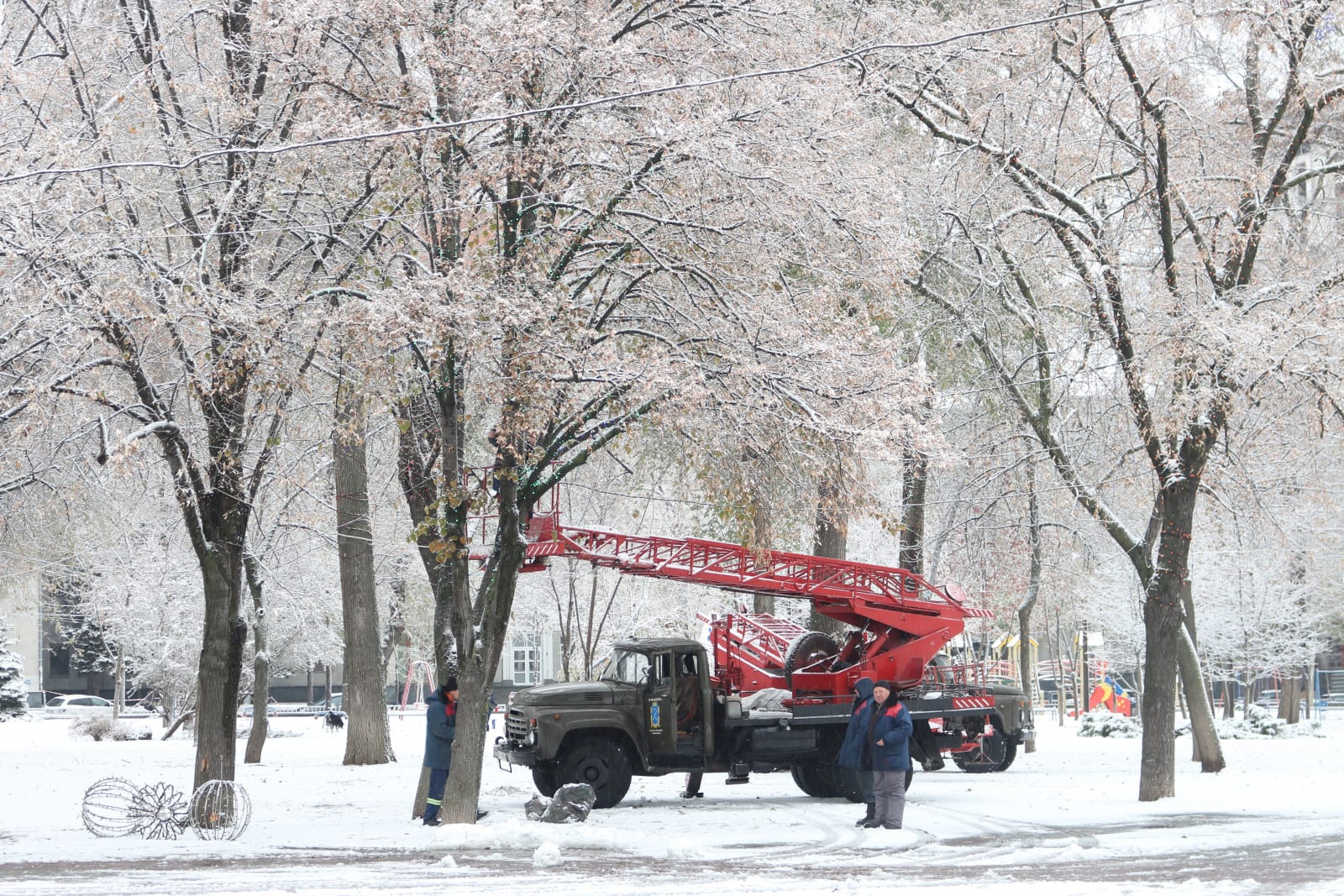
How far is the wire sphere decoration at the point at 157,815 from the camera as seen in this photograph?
14008 mm

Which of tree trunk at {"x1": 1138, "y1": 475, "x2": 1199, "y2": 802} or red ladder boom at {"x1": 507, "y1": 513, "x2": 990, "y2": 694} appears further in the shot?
red ladder boom at {"x1": 507, "y1": 513, "x2": 990, "y2": 694}

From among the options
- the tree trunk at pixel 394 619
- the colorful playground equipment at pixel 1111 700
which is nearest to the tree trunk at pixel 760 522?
the tree trunk at pixel 394 619

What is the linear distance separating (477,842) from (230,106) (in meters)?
7.84

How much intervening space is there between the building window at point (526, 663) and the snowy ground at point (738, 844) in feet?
159

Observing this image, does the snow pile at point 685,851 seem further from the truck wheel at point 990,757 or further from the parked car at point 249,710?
the parked car at point 249,710

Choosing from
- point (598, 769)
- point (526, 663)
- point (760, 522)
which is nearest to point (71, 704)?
point (526, 663)

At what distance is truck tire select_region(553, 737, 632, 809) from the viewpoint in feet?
58.5

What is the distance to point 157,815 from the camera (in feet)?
46.0

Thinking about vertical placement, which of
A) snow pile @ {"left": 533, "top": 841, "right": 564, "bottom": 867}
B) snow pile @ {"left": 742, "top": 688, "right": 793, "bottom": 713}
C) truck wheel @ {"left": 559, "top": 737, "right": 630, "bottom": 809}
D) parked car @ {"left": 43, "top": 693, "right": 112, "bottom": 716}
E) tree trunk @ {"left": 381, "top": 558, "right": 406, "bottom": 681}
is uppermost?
tree trunk @ {"left": 381, "top": 558, "right": 406, "bottom": 681}

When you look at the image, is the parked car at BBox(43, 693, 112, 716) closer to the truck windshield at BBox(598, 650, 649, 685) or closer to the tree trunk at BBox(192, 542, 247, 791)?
the truck windshield at BBox(598, 650, 649, 685)

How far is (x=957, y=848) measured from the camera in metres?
13.3

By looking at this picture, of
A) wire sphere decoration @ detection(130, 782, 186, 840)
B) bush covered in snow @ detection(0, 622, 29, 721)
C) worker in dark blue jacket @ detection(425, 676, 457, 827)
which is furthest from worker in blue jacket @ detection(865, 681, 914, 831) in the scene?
bush covered in snow @ detection(0, 622, 29, 721)

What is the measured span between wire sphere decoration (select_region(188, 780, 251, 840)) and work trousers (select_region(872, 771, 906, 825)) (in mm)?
6719

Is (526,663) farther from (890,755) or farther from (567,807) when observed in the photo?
(890,755)
